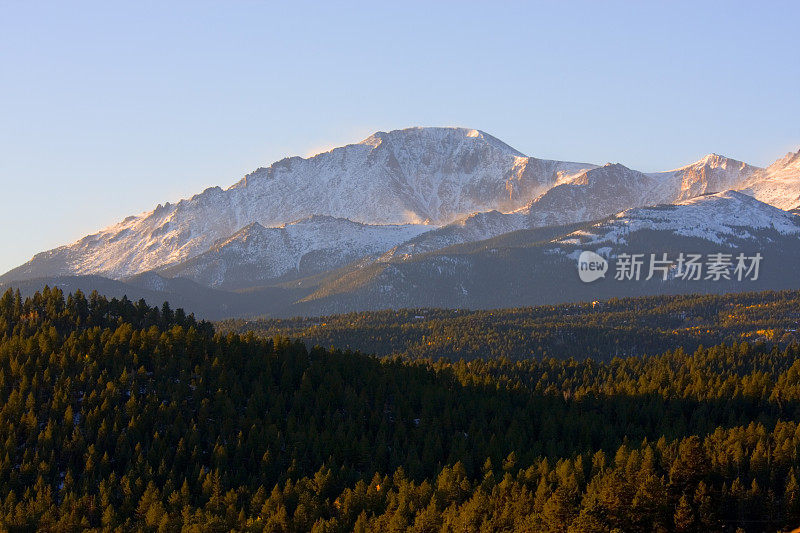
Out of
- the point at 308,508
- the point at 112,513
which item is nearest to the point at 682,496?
the point at 308,508

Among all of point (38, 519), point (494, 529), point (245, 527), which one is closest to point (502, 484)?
point (494, 529)

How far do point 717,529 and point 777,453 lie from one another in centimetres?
3173

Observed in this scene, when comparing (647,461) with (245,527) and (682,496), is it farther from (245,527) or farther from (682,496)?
(245,527)

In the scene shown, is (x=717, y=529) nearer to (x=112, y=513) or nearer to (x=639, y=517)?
(x=639, y=517)

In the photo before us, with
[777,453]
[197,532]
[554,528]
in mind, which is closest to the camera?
[554,528]

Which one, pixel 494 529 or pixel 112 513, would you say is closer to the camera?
pixel 494 529

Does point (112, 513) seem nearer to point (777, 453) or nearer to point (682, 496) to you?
point (682, 496)

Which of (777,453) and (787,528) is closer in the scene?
(787,528)

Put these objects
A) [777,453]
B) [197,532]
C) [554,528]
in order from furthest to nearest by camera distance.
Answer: [777,453] < [197,532] < [554,528]

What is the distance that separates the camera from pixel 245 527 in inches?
7411

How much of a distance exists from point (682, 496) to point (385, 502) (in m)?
56.6

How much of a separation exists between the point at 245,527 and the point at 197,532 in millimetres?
9888

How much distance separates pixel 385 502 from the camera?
19725 centimetres

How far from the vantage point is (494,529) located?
172 m
